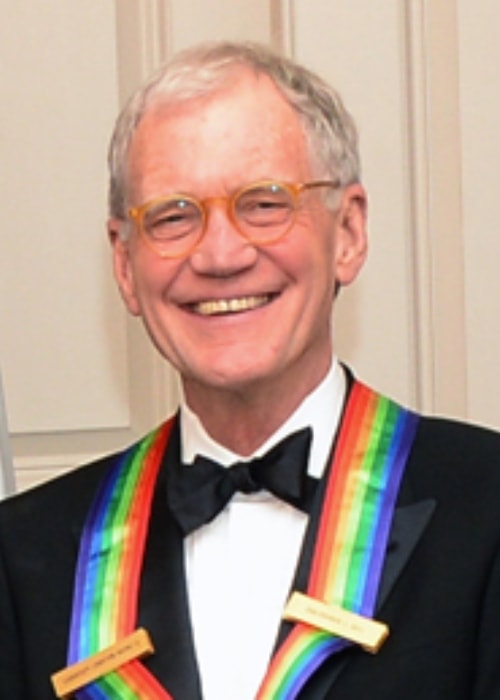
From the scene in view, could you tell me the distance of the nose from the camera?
4.39 ft

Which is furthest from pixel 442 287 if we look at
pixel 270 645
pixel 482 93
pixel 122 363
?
pixel 270 645

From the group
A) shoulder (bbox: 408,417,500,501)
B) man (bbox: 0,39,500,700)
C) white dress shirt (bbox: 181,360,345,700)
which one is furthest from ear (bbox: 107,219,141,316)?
shoulder (bbox: 408,417,500,501)

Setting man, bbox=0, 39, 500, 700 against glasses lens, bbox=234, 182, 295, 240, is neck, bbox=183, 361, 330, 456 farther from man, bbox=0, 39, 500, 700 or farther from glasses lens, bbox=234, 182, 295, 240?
glasses lens, bbox=234, 182, 295, 240

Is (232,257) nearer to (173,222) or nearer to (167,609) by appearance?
(173,222)

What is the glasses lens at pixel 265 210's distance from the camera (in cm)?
134

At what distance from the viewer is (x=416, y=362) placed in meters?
1.89

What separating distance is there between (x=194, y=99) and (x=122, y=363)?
0.56 m

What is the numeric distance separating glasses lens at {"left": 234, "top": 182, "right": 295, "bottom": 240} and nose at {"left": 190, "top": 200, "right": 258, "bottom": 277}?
0.01 m

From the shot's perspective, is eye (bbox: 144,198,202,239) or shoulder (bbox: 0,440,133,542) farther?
shoulder (bbox: 0,440,133,542)

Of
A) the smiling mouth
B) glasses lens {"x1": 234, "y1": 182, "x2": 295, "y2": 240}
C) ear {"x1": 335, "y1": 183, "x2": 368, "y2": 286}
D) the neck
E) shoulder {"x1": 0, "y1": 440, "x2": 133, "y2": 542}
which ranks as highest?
glasses lens {"x1": 234, "y1": 182, "x2": 295, "y2": 240}

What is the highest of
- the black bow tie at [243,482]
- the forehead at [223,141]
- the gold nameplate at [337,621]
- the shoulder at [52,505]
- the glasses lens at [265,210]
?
the forehead at [223,141]

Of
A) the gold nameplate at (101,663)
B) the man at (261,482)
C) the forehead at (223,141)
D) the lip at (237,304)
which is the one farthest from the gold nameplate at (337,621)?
the forehead at (223,141)

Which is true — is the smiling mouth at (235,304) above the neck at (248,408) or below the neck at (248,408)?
above

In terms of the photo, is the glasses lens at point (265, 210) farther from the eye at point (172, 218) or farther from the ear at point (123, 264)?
the ear at point (123, 264)
